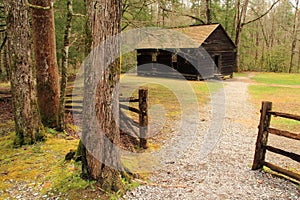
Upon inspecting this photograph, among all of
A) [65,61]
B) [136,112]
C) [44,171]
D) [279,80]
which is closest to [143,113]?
[136,112]

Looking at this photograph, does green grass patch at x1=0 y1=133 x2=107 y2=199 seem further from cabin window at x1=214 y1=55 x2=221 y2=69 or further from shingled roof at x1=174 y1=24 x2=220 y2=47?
cabin window at x1=214 y1=55 x2=221 y2=69

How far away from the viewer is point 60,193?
10.8 ft

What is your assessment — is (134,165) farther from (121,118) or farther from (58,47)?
(58,47)

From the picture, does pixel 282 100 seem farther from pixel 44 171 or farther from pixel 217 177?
pixel 44 171

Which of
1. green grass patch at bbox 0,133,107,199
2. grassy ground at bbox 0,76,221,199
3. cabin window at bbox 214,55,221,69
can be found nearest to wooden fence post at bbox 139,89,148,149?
grassy ground at bbox 0,76,221,199

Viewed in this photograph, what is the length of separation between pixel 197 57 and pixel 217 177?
15807mm

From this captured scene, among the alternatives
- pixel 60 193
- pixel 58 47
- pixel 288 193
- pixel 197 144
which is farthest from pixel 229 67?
pixel 60 193

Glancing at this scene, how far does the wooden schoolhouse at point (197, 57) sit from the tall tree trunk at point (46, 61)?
472 inches

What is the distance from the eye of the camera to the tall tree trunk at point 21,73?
13.8ft

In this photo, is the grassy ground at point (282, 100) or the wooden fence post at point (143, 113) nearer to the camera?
the wooden fence post at point (143, 113)

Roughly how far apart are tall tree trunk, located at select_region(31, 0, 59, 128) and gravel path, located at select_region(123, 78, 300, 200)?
3066mm

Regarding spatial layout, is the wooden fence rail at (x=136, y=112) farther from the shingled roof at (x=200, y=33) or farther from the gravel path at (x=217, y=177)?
the shingled roof at (x=200, y=33)

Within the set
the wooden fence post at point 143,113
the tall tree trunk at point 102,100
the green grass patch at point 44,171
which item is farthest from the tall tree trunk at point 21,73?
the wooden fence post at point 143,113

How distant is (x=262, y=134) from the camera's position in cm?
447
